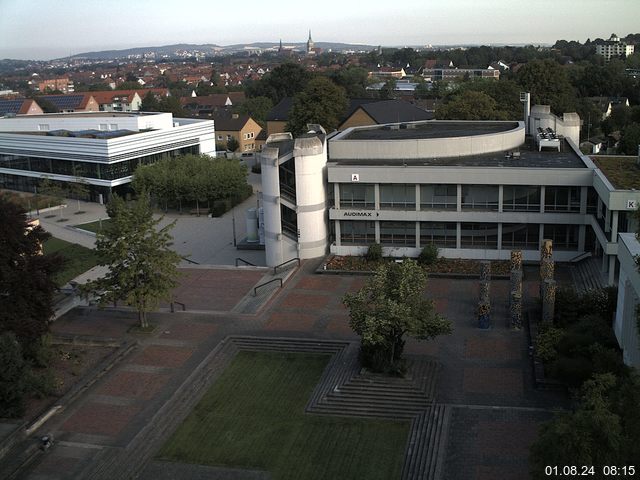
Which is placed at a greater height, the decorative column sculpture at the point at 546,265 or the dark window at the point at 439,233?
the decorative column sculpture at the point at 546,265

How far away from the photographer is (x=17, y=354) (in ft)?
73.3

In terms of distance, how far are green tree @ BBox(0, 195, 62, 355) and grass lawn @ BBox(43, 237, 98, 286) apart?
38.6 feet

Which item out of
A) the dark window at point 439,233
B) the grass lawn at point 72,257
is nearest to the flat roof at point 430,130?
the dark window at point 439,233

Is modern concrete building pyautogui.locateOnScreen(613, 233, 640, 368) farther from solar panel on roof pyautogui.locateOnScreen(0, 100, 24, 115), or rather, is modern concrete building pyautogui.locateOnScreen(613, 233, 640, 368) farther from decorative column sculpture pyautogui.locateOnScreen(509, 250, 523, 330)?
solar panel on roof pyautogui.locateOnScreen(0, 100, 24, 115)

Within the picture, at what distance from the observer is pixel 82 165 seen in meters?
61.2

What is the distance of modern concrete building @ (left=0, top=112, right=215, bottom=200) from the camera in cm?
6009

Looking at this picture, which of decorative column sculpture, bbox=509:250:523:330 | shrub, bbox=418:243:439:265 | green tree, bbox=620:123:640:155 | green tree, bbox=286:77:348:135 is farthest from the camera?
green tree, bbox=286:77:348:135

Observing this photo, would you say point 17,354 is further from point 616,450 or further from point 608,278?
point 608,278

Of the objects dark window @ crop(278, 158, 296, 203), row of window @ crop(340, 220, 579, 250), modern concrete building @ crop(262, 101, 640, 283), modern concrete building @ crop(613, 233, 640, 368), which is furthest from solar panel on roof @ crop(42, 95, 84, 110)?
modern concrete building @ crop(613, 233, 640, 368)

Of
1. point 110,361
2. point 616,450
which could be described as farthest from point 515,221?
point 616,450

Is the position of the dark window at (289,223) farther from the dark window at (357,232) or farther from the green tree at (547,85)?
the green tree at (547,85)

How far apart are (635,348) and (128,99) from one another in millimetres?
126891

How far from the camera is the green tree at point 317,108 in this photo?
2667 inches

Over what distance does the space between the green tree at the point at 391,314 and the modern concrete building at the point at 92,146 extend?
132 ft
